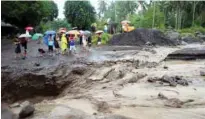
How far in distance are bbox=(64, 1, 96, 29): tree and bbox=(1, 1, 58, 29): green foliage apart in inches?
215

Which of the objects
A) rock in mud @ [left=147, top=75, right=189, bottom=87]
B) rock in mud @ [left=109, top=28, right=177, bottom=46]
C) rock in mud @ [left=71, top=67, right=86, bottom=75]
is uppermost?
rock in mud @ [left=109, top=28, right=177, bottom=46]

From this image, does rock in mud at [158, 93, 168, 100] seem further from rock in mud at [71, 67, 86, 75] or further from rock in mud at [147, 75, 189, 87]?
rock in mud at [71, 67, 86, 75]

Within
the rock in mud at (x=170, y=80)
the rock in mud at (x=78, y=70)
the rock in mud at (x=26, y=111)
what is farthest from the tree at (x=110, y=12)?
the rock in mud at (x=26, y=111)

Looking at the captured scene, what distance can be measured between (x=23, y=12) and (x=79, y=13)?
11126 millimetres

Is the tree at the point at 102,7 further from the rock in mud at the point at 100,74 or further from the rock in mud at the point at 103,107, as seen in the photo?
the rock in mud at the point at 103,107

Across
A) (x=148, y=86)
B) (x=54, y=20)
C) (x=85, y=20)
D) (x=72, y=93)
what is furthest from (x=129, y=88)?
(x=54, y=20)

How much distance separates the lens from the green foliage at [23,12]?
2591 centimetres

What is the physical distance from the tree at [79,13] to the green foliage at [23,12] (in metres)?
5.47

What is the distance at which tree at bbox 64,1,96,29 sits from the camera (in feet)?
130

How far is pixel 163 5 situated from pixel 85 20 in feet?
53.5

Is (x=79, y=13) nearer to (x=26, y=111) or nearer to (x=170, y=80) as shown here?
(x=170, y=80)

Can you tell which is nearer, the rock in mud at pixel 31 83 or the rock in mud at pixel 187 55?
the rock in mud at pixel 31 83

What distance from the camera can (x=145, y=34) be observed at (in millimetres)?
27984

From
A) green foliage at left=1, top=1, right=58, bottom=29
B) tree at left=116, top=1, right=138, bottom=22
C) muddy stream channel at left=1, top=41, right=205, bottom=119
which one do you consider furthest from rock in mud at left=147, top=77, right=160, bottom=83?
tree at left=116, top=1, right=138, bottom=22
